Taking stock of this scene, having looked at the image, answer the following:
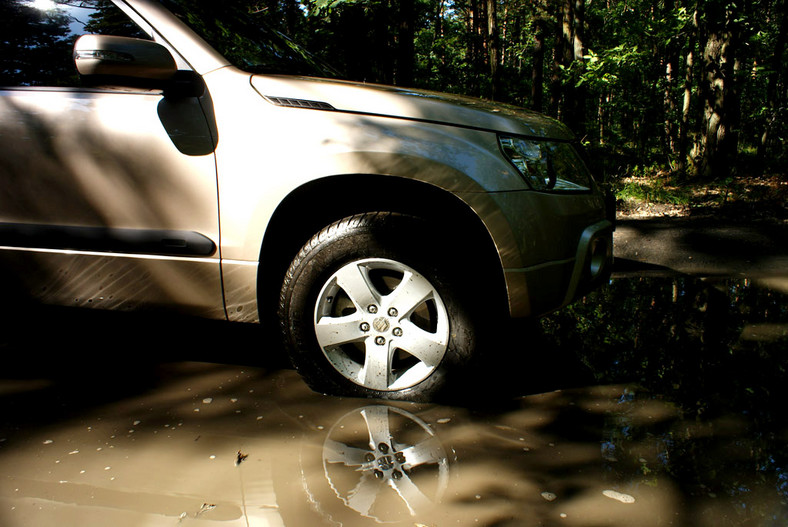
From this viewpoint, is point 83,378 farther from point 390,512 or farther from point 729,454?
point 729,454

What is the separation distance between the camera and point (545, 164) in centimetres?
215

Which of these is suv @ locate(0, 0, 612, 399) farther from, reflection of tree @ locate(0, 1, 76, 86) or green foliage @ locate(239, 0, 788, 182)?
green foliage @ locate(239, 0, 788, 182)

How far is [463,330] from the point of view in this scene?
2057 mm

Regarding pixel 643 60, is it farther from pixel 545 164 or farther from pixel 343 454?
pixel 343 454

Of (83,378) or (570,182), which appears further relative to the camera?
(83,378)

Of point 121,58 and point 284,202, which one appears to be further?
point 284,202

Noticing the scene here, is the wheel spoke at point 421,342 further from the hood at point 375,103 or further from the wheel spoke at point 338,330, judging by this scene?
the hood at point 375,103

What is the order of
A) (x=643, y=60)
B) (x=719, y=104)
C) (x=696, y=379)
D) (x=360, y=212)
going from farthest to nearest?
(x=643, y=60)
(x=719, y=104)
(x=696, y=379)
(x=360, y=212)

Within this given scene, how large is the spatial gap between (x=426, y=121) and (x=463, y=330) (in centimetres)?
80

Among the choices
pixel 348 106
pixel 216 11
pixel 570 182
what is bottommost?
pixel 570 182

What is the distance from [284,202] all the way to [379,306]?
0.53m

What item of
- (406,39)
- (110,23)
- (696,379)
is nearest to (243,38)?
(110,23)

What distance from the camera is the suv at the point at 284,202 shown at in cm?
200

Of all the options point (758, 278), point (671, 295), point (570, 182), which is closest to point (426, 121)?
point (570, 182)
